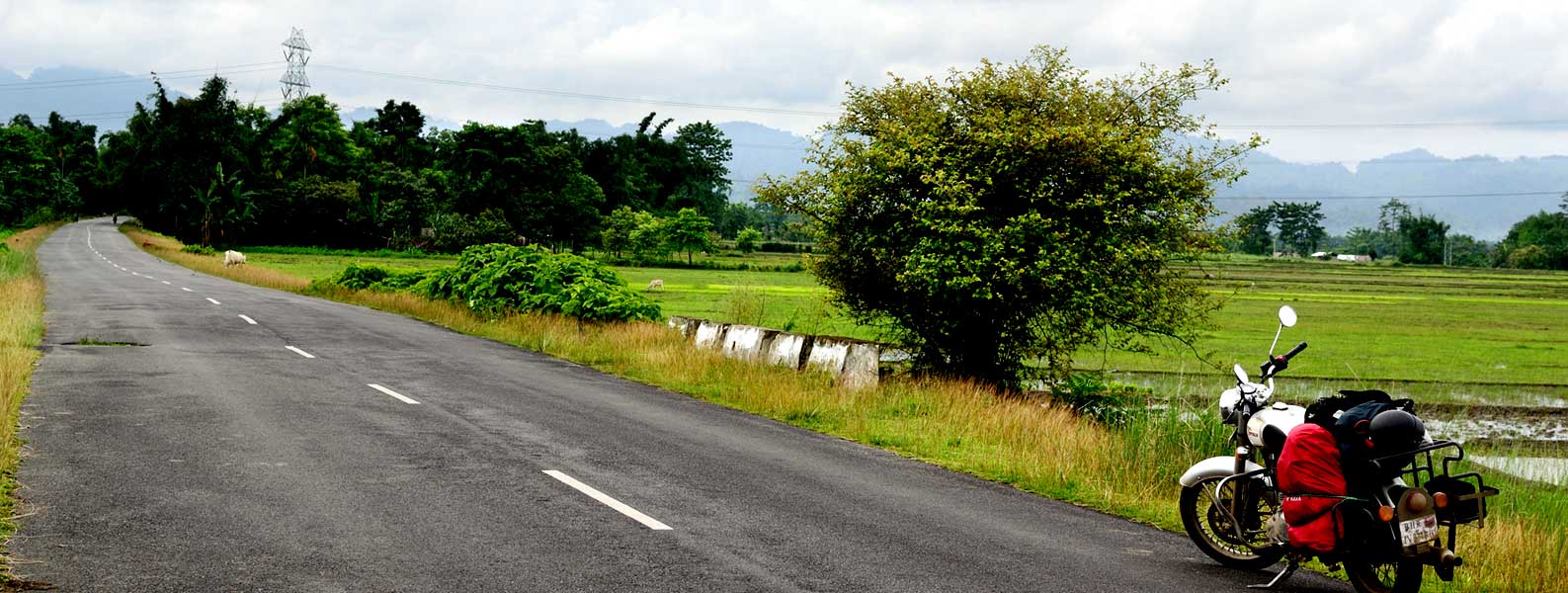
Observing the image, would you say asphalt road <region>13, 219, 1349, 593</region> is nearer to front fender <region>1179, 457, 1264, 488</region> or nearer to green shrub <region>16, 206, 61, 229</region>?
front fender <region>1179, 457, 1264, 488</region>

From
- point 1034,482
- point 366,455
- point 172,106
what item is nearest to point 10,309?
point 366,455

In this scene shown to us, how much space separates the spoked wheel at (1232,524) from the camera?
24.0 feet

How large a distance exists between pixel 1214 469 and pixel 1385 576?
1.16 meters

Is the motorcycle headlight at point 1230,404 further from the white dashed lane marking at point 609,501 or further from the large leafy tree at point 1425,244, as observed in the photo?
the large leafy tree at point 1425,244

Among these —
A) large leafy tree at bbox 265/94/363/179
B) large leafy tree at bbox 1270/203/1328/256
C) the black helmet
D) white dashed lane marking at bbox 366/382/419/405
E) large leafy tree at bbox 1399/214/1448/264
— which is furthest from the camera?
large leafy tree at bbox 1270/203/1328/256

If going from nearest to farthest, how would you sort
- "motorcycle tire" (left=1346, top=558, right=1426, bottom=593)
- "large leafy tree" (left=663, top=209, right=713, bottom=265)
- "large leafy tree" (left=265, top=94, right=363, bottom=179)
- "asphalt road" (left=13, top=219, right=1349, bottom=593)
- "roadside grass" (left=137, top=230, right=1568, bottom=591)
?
"motorcycle tire" (left=1346, top=558, right=1426, bottom=593), "asphalt road" (left=13, top=219, right=1349, bottom=593), "roadside grass" (left=137, top=230, right=1568, bottom=591), "large leafy tree" (left=663, top=209, right=713, bottom=265), "large leafy tree" (left=265, top=94, right=363, bottom=179)

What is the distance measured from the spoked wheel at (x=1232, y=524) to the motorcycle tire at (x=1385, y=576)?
0.46 m

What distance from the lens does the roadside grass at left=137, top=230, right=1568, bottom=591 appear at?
7.71 m

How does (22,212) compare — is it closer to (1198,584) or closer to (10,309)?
(10,309)

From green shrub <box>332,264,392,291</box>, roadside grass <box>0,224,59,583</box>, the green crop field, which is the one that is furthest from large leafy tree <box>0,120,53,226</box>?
green shrub <box>332,264,392,291</box>

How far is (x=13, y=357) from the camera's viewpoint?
15805mm

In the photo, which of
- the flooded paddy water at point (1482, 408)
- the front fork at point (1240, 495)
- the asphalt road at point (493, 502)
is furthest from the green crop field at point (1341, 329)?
the front fork at point (1240, 495)

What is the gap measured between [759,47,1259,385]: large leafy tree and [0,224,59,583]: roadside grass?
9.92 meters

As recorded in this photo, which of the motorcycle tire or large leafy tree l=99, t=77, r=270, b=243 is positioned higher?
large leafy tree l=99, t=77, r=270, b=243
